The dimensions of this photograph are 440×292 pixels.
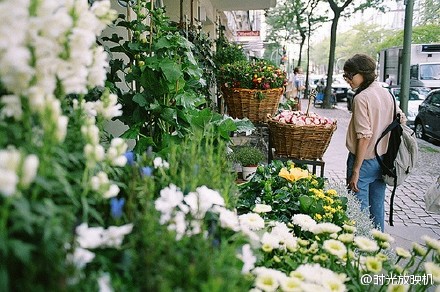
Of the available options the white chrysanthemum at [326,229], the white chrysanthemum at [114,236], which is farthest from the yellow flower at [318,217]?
the white chrysanthemum at [114,236]

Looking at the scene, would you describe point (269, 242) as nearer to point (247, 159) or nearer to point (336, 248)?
point (336, 248)

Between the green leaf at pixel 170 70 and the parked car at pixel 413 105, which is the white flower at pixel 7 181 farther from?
the parked car at pixel 413 105

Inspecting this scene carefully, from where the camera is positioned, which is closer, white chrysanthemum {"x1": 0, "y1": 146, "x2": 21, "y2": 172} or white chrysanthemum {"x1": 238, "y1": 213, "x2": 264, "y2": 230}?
white chrysanthemum {"x1": 0, "y1": 146, "x2": 21, "y2": 172}

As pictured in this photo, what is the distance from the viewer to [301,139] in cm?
395

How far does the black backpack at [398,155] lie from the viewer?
3.83 meters

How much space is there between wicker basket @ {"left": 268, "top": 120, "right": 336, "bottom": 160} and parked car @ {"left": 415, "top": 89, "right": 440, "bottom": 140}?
876cm

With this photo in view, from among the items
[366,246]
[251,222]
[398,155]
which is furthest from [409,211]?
[251,222]

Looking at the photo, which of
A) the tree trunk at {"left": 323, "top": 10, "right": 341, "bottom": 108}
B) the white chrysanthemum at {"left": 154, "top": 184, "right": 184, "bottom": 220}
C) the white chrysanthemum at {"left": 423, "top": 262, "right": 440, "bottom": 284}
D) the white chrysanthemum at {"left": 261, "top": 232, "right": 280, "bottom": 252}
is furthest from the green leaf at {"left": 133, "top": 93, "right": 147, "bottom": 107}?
the tree trunk at {"left": 323, "top": 10, "right": 341, "bottom": 108}

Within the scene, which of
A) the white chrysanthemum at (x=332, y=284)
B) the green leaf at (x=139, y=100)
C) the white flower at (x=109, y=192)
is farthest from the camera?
the green leaf at (x=139, y=100)

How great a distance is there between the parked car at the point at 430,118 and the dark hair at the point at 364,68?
28.4 ft

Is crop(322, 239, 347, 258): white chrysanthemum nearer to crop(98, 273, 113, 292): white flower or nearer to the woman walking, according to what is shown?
crop(98, 273, 113, 292): white flower

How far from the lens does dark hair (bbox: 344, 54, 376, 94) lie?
12.4 feet

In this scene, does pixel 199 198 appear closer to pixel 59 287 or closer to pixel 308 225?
pixel 59 287

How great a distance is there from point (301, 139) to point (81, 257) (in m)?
3.12
